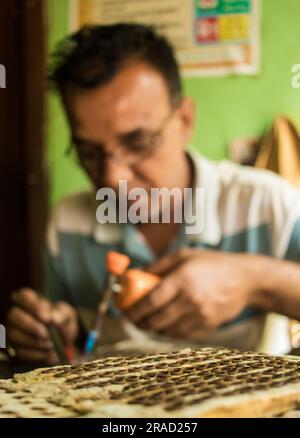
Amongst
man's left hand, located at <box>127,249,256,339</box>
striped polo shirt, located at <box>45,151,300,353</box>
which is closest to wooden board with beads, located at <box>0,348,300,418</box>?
man's left hand, located at <box>127,249,256,339</box>

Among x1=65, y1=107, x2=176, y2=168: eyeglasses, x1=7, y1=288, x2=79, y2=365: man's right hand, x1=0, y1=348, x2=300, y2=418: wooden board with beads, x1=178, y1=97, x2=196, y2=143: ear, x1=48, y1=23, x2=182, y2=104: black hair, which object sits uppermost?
x1=48, y1=23, x2=182, y2=104: black hair

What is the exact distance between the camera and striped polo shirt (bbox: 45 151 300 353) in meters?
0.74

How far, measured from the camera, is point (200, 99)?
762 mm

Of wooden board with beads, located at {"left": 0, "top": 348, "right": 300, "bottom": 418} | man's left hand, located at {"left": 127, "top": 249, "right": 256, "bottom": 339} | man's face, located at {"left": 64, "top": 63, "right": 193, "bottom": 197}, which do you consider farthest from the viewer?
man's face, located at {"left": 64, "top": 63, "right": 193, "bottom": 197}

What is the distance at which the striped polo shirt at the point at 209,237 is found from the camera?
74 centimetres

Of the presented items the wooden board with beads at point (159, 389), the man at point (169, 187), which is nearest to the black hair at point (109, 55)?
the man at point (169, 187)

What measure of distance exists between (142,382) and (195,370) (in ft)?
0.17

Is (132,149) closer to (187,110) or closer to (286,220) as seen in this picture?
(187,110)

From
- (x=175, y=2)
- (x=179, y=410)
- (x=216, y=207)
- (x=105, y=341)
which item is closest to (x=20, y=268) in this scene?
(x=105, y=341)

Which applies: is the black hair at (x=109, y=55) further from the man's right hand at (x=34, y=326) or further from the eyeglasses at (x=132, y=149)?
the man's right hand at (x=34, y=326)

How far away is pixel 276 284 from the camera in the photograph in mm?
687

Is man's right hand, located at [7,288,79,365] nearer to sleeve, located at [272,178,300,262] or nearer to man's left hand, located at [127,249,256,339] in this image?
man's left hand, located at [127,249,256,339]

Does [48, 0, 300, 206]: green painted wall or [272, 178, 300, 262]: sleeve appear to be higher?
[48, 0, 300, 206]: green painted wall
